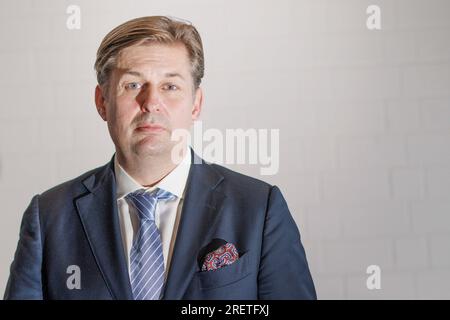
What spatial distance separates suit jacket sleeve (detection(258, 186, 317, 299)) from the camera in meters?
1.65

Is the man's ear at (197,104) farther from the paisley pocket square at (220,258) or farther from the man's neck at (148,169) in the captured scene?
the paisley pocket square at (220,258)

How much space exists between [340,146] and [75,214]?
863mm

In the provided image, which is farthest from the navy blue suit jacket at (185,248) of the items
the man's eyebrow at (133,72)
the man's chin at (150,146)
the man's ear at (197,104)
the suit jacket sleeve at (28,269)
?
the man's eyebrow at (133,72)

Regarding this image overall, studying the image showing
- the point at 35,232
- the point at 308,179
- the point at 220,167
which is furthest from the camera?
the point at 308,179

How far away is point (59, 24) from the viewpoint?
2.03m

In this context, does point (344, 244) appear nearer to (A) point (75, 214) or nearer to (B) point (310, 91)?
(B) point (310, 91)

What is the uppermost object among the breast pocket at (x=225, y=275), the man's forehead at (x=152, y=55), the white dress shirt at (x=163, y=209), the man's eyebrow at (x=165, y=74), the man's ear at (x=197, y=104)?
the man's forehead at (x=152, y=55)

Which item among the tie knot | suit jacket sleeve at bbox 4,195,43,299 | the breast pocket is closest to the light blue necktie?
the tie knot

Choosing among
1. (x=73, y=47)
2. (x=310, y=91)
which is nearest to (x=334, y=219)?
(x=310, y=91)

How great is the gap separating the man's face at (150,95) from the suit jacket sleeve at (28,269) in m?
0.34

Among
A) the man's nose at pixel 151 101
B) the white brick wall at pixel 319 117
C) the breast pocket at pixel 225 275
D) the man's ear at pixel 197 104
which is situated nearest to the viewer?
the breast pocket at pixel 225 275

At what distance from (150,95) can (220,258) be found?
50 cm

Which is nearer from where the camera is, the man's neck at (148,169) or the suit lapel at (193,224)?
the suit lapel at (193,224)

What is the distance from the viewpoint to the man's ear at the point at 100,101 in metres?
1.88
